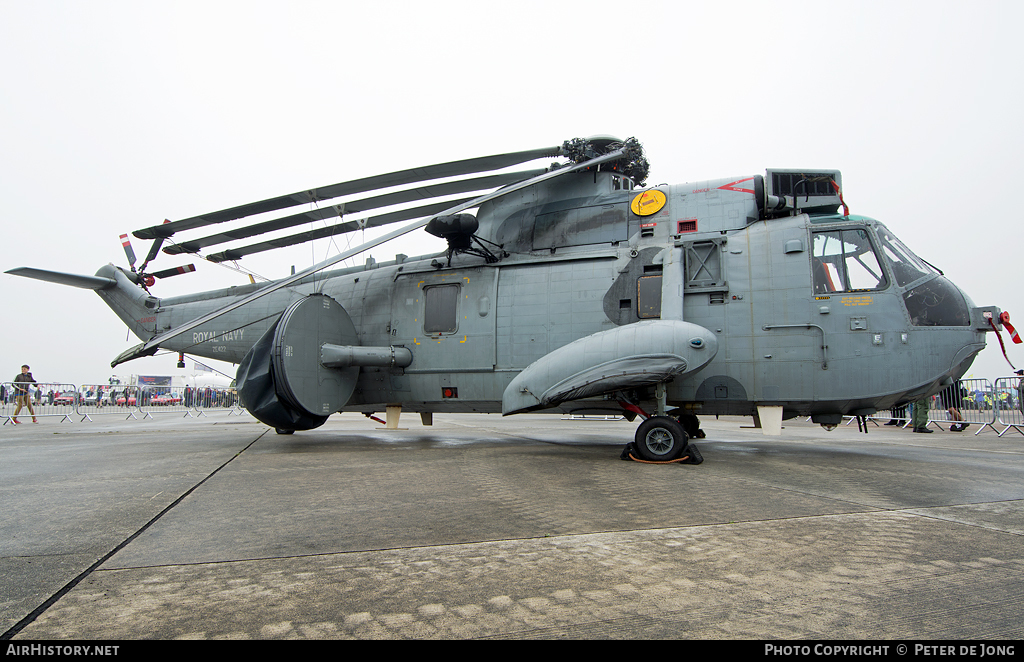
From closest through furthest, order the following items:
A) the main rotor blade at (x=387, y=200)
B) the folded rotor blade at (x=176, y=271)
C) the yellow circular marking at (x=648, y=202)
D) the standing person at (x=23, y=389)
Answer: the yellow circular marking at (x=648, y=202)
the main rotor blade at (x=387, y=200)
the folded rotor blade at (x=176, y=271)
the standing person at (x=23, y=389)

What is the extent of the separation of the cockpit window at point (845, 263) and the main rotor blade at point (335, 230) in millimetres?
5455

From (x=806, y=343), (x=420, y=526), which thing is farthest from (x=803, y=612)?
(x=806, y=343)

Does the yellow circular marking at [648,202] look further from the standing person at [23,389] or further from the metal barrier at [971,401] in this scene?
the standing person at [23,389]

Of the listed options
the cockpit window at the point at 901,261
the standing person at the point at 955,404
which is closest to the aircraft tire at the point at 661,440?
the cockpit window at the point at 901,261

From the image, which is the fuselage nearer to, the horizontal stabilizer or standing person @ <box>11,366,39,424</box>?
the horizontal stabilizer

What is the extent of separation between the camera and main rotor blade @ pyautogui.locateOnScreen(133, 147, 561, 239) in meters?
7.76

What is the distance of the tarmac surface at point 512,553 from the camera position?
1.82m

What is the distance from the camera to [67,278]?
32.2 ft

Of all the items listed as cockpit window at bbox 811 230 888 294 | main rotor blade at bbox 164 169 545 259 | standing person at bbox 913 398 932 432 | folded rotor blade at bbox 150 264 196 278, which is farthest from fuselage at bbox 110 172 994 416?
standing person at bbox 913 398 932 432

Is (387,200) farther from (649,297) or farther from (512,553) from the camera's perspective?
(512,553)

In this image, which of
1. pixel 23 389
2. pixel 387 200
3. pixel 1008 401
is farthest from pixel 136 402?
pixel 1008 401

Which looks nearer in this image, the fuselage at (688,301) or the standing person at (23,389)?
the fuselage at (688,301)

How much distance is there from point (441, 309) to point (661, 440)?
4.13m

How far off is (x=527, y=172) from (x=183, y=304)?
796 cm
